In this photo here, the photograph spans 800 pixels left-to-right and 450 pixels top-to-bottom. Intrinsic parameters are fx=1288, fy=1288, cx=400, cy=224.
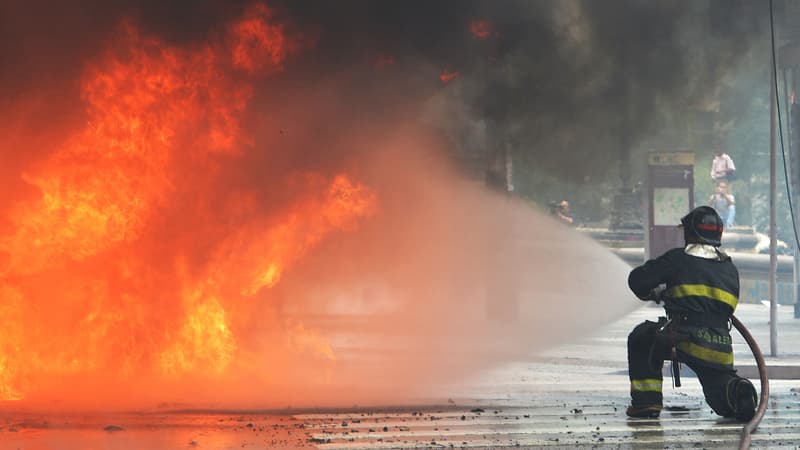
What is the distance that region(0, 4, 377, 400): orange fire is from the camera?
10.4m

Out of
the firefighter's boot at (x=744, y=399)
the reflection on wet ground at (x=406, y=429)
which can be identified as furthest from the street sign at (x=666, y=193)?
the firefighter's boot at (x=744, y=399)

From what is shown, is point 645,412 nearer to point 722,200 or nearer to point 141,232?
point 141,232

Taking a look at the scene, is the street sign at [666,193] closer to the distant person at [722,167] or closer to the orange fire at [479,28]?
the orange fire at [479,28]

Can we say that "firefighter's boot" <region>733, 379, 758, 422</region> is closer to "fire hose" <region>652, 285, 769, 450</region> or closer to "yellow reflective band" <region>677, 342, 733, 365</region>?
"fire hose" <region>652, 285, 769, 450</region>

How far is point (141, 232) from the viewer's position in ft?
36.0

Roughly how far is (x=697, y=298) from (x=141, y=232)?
485 centimetres

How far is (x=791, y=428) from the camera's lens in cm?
816

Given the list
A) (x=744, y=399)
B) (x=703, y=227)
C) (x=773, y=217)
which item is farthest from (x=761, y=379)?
(x=773, y=217)

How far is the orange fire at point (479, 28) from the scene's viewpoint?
46.3 feet

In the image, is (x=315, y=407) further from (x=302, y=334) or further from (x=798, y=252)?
(x=798, y=252)

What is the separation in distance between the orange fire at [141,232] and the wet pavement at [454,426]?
6.06 feet

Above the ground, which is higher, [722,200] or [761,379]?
[722,200]

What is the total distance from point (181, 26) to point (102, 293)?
96.4 inches

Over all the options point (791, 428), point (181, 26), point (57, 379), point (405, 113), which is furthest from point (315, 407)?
point (405, 113)
